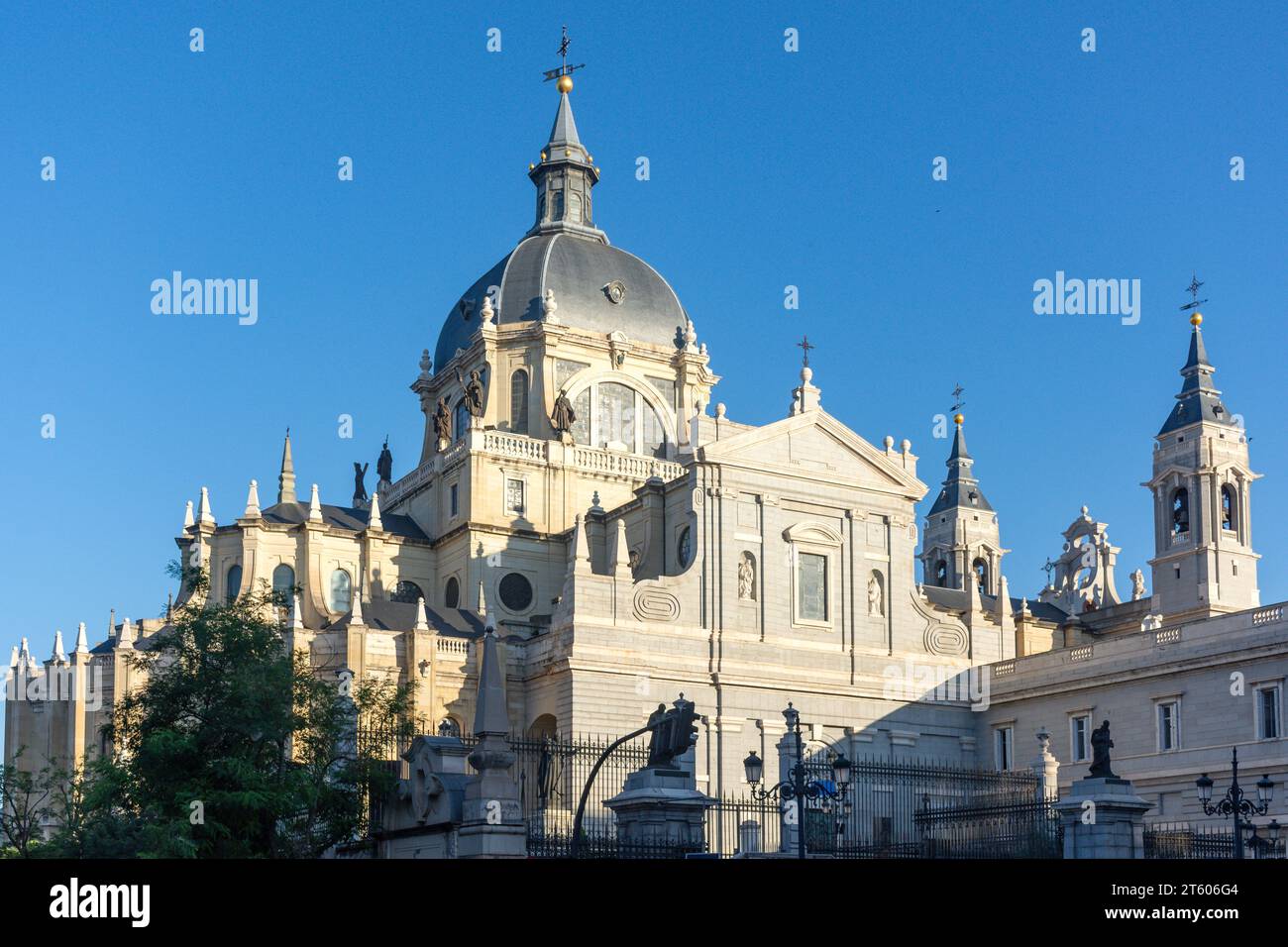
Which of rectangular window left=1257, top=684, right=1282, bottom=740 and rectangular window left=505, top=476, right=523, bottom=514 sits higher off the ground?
rectangular window left=505, top=476, right=523, bottom=514

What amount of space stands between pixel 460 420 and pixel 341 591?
13.3 meters

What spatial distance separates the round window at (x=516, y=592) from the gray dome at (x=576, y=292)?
13.9 m

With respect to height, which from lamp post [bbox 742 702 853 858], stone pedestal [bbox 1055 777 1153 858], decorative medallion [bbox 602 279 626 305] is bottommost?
stone pedestal [bbox 1055 777 1153 858]

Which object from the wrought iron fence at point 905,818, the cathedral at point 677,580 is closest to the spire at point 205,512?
the cathedral at point 677,580

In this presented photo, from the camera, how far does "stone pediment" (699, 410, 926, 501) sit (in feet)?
213

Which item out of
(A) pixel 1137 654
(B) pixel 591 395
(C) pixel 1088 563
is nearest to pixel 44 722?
(B) pixel 591 395

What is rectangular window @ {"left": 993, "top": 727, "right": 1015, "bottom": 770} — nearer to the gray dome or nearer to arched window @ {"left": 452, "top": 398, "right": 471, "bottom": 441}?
the gray dome

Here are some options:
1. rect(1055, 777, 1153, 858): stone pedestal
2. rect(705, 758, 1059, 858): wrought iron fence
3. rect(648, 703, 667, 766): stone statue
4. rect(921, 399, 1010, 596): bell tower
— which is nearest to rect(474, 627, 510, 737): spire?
rect(648, 703, 667, 766): stone statue

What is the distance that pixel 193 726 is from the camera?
36.2 m

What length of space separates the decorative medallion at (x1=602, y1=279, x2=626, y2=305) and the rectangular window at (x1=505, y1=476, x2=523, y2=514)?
490 inches

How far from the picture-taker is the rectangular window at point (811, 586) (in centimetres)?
6538

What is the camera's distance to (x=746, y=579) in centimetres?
6425
